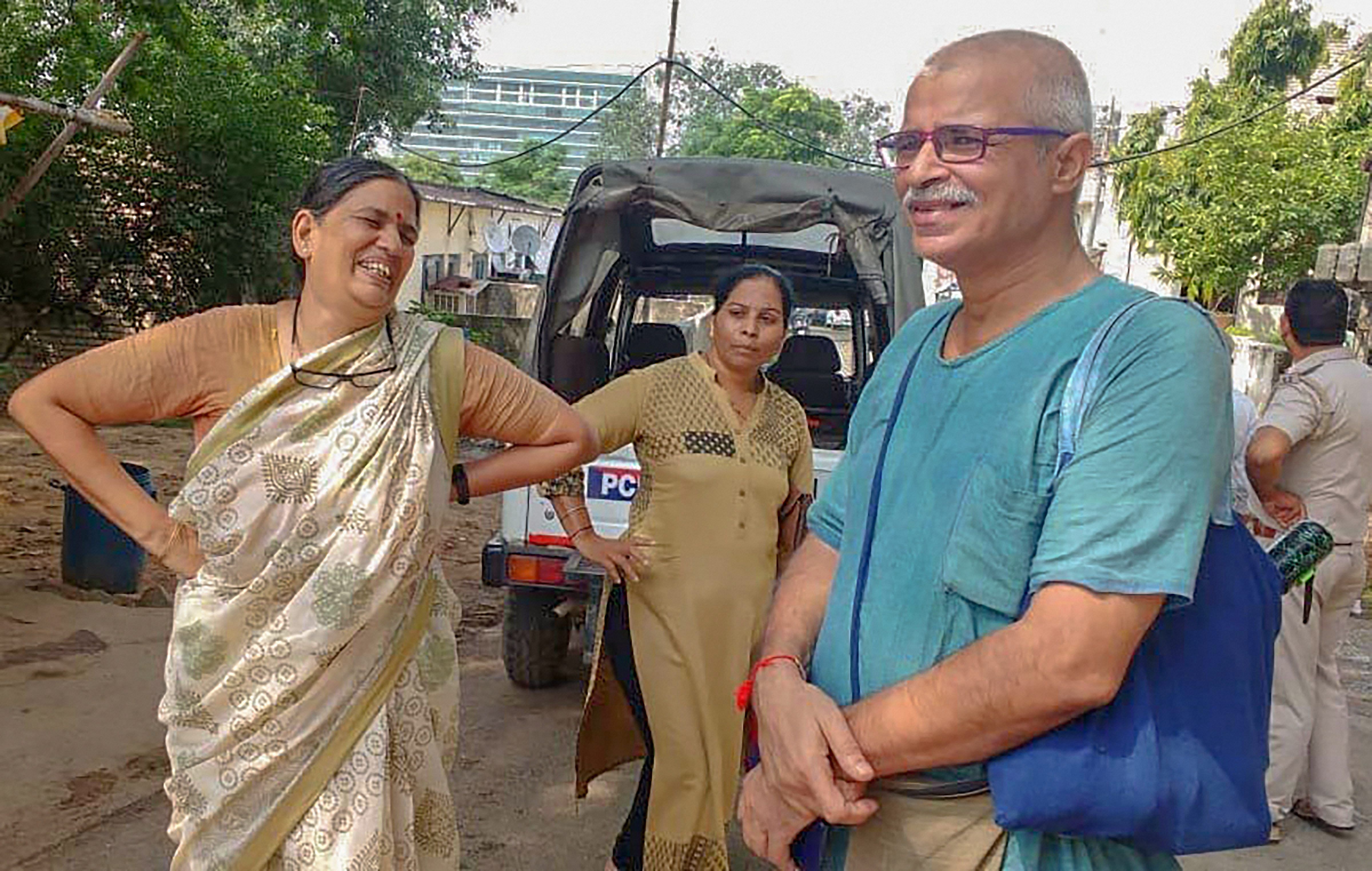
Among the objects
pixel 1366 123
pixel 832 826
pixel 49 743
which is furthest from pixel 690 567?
pixel 1366 123

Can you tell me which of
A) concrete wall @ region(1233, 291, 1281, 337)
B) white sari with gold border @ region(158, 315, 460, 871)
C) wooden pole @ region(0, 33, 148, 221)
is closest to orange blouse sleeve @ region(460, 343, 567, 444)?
white sari with gold border @ region(158, 315, 460, 871)

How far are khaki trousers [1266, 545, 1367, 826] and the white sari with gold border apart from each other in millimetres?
3259

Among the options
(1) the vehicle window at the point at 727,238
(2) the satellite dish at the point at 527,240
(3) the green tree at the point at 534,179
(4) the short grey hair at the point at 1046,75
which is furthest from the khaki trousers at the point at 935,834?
(3) the green tree at the point at 534,179

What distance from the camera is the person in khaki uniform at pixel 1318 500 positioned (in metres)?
4.13

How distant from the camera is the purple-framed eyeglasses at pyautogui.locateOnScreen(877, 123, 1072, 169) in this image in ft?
4.54

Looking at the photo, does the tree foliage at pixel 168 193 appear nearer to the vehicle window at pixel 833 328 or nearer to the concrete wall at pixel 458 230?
the vehicle window at pixel 833 328

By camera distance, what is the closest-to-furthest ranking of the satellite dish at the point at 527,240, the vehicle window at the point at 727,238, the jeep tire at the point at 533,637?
Answer: the jeep tire at the point at 533,637
the vehicle window at the point at 727,238
the satellite dish at the point at 527,240

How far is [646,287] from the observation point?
21.3 feet

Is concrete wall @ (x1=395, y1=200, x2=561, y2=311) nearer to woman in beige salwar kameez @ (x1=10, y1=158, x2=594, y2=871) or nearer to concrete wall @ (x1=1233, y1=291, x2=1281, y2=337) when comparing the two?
concrete wall @ (x1=1233, y1=291, x2=1281, y2=337)

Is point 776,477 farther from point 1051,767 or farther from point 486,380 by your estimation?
point 1051,767

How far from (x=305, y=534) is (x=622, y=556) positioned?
1343 mm

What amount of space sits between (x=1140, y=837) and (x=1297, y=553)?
2.36 feet

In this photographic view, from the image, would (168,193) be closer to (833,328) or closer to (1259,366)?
(833,328)

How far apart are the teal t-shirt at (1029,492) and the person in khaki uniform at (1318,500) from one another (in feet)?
10.0
